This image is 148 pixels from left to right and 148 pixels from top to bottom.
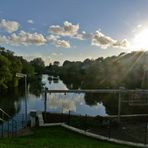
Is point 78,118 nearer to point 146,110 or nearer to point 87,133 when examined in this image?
point 87,133

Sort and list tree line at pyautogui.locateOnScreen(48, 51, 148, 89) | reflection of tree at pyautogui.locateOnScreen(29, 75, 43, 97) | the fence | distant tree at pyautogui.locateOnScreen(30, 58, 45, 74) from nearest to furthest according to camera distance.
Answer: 1. the fence
2. reflection of tree at pyautogui.locateOnScreen(29, 75, 43, 97)
3. tree line at pyautogui.locateOnScreen(48, 51, 148, 89)
4. distant tree at pyautogui.locateOnScreen(30, 58, 45, 74)

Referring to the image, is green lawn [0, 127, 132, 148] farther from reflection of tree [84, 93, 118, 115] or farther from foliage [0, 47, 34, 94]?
foliage [0, 47, 34, 94]

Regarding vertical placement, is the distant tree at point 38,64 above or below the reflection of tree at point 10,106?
above

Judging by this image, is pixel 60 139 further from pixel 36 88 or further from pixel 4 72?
pixel 36 88

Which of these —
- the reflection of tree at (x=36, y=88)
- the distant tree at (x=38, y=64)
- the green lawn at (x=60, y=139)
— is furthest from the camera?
the distant tree at (x=38, y=64)

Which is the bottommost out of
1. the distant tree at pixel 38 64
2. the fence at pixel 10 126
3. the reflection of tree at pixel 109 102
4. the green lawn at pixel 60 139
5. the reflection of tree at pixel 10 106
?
the reflection of tree at pixel 10 106

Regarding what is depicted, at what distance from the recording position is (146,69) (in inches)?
2645

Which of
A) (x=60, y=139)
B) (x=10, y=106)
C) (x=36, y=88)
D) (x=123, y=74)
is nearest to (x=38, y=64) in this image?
(x=36, y=88)

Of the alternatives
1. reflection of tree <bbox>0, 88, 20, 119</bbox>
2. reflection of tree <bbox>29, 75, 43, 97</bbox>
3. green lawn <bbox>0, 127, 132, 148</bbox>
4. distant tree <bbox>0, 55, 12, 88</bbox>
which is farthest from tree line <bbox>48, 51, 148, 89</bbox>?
green lawn <bbox>0, 127, 132, 148</bbox>

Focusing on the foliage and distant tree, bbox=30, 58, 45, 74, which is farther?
distant tree, bbox=30, 58, 45, 74

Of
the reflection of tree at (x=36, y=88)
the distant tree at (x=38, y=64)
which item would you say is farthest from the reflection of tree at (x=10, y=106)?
the distant tree at (x=38, y=64)

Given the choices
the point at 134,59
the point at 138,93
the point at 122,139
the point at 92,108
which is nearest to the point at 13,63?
the point at 134,59

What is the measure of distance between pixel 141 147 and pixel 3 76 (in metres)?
52.3

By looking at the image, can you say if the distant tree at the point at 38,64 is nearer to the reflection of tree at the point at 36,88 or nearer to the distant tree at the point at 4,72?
the reflection of tree at the point at 36,88
